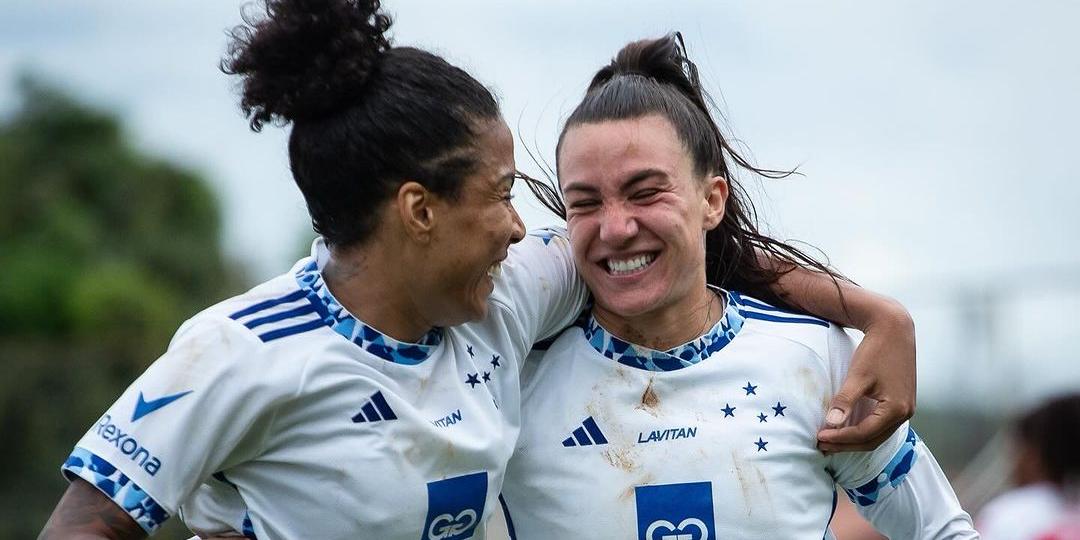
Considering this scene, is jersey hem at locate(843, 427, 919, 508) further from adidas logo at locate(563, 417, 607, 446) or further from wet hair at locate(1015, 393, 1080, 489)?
wet hair at locate(1015, 393, 1080, 489)

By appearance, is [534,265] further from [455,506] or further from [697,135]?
[455,506]

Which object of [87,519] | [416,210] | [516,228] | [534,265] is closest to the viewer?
[87,519]

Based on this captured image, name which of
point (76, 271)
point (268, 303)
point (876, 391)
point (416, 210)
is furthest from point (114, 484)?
point (76, 271)

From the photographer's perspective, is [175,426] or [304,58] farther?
[304,58]

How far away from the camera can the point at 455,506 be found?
3.20 metres

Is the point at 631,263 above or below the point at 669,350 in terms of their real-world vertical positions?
above

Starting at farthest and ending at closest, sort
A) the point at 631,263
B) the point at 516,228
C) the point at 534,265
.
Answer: the point at 534,265, the point at 631,263, the point at 516,228

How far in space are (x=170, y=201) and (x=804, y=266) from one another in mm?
22944

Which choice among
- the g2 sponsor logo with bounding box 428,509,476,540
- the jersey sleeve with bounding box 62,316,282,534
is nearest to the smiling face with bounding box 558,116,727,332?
the g2 sponsor logo with bounding box 428,509,476,540

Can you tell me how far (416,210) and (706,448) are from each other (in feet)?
2.91

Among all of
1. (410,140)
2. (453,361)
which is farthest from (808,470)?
(410,140)

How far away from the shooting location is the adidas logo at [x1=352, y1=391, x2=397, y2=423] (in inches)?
123

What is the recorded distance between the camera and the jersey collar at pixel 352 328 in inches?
125

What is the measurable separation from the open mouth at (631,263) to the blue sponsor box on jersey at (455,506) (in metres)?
0.58
